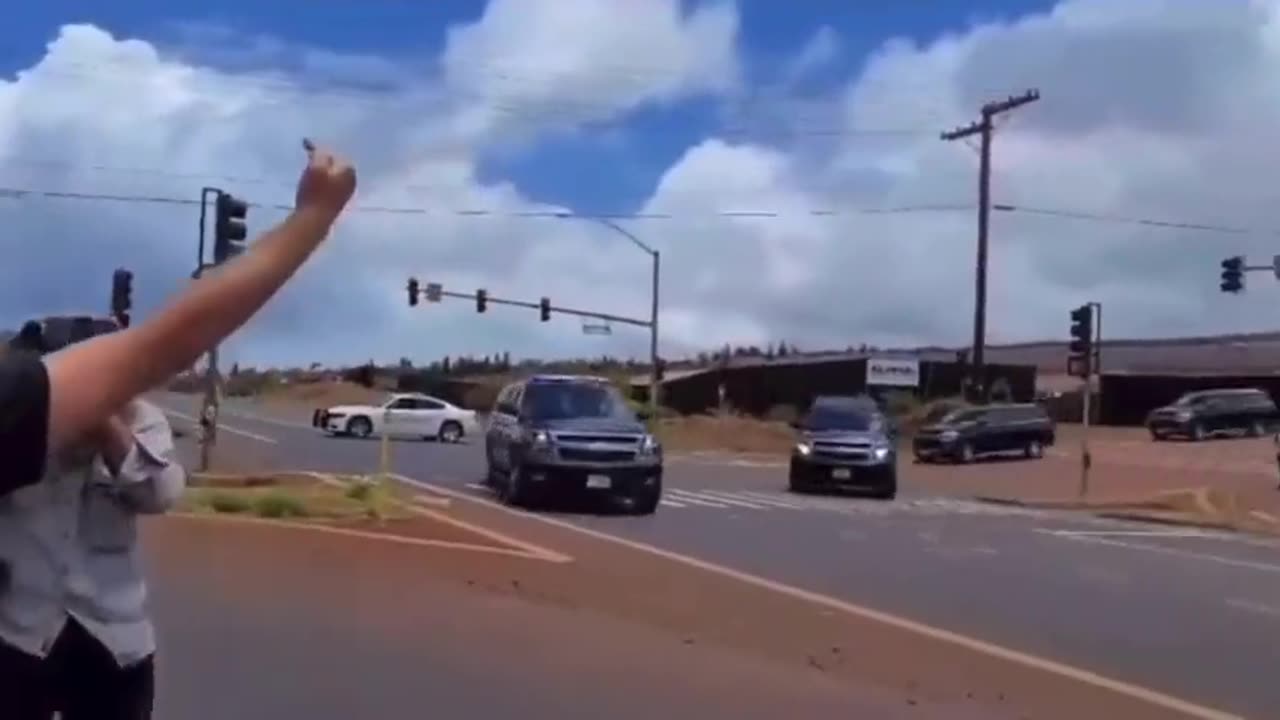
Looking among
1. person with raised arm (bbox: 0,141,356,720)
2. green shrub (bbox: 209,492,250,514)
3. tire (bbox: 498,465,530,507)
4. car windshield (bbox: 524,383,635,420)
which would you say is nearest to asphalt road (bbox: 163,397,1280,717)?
tire (bbox: 498,465,530,507)

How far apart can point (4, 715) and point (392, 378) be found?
11828 centimetres

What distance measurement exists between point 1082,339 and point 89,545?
3566 cm

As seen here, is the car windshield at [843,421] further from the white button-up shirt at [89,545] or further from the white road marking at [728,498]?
the white button-up shirt at [89,545]

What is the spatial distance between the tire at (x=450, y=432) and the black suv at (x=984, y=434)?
13.9 metres

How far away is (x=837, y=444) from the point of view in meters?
35.6

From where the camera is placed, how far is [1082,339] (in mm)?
37594

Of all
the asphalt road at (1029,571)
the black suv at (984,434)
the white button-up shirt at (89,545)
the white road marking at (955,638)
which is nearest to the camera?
the white button-up shirt at (89,545)

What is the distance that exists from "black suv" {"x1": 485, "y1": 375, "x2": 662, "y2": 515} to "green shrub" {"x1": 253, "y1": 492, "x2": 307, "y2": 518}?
611cm

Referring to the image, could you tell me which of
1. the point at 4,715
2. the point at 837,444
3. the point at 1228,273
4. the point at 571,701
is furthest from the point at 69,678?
the point at 1228,273

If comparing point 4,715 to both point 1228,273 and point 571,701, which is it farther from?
point 1228,273

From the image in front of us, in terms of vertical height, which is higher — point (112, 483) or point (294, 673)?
point (112, 483)

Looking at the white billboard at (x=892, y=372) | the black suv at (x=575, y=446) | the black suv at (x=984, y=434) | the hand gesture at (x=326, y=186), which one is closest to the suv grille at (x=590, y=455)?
the black suv at (x=575, y=446)

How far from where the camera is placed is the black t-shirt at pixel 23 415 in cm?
Answer: 234

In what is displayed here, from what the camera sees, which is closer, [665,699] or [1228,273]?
[665,699]
